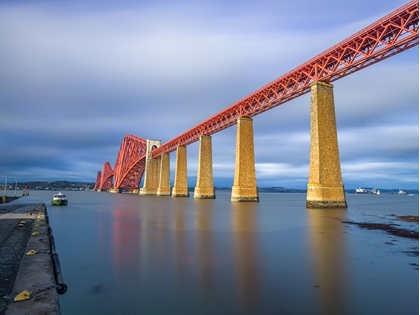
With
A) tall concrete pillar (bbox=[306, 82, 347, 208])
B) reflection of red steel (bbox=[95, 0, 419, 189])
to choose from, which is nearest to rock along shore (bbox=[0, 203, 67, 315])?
tall concrete pillar (bbox=[306, 82, 347, 208])

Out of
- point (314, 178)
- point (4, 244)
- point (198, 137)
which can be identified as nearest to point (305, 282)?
point (4, 244)

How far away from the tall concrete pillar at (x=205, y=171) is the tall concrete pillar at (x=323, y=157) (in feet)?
77.4

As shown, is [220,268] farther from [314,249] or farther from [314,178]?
[314,178]

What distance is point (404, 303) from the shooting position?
5688 millimetres

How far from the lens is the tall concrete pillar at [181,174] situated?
60.0 m

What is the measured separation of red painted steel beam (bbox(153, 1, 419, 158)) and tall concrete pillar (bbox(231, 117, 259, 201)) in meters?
2.08

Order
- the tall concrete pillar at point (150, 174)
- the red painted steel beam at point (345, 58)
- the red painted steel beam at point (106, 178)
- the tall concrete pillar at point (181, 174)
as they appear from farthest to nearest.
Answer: the red painted steel beam at point (106, 178), the tall concrete pillar at point (150, 174), the tall concrete pillar at point (181, 174), the red painted steel beam at point (345, 58)

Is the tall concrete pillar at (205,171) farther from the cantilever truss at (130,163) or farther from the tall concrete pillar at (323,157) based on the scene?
the cantilever truss at (130,163)

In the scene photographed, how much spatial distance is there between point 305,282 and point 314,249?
4169mm

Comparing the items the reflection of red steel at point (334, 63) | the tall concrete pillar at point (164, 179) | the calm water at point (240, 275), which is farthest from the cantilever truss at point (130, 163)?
the calm water at point (240, 275)

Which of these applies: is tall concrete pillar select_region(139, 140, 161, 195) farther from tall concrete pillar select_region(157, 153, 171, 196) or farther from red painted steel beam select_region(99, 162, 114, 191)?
red painted steel beam select_region(99, 162, 114, 191)

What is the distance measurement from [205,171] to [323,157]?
2568 centimetres

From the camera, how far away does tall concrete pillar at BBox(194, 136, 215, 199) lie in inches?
1916

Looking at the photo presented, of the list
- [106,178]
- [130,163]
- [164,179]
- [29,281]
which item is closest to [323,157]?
[29,281]
